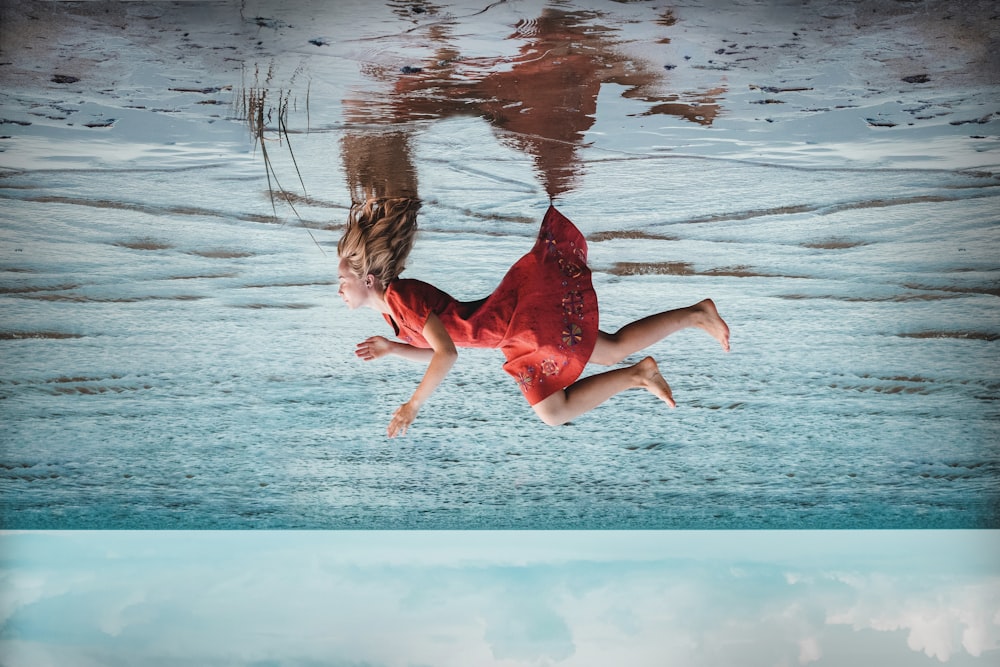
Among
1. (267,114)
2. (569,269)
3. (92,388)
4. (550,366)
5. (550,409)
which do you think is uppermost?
(267,114)

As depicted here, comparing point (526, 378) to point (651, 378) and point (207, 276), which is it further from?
point (207, 276)

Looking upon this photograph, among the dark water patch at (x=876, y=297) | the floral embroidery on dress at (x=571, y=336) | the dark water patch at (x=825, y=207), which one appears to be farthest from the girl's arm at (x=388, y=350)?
the dark water patch at (x=876, y=297)

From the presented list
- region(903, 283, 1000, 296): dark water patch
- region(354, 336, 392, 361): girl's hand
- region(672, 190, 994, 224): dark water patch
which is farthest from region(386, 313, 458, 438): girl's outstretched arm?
region(903, 283, 1000, 296): dark water patch

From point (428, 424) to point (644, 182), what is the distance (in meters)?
0.98

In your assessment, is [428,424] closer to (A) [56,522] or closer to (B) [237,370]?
(B) [237,370]

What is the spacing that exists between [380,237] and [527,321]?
47 centimetres

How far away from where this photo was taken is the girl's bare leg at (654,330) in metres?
2.62

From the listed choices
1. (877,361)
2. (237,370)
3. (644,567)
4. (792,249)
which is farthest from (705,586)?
(237,370)

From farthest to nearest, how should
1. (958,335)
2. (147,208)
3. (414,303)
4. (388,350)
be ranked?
(958,335) < (147,208) < (388,350) < (414,303)

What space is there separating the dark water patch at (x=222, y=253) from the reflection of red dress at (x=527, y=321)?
1.67 ft

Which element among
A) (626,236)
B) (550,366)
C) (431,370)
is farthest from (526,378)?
(626,236)

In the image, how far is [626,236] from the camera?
9.18 ft

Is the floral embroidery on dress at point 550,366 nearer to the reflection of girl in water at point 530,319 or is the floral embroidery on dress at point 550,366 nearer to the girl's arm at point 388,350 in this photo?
the reflection of girl in water at point 530,319

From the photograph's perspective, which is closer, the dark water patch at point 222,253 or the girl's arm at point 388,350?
the girl's arm at point 388,350
